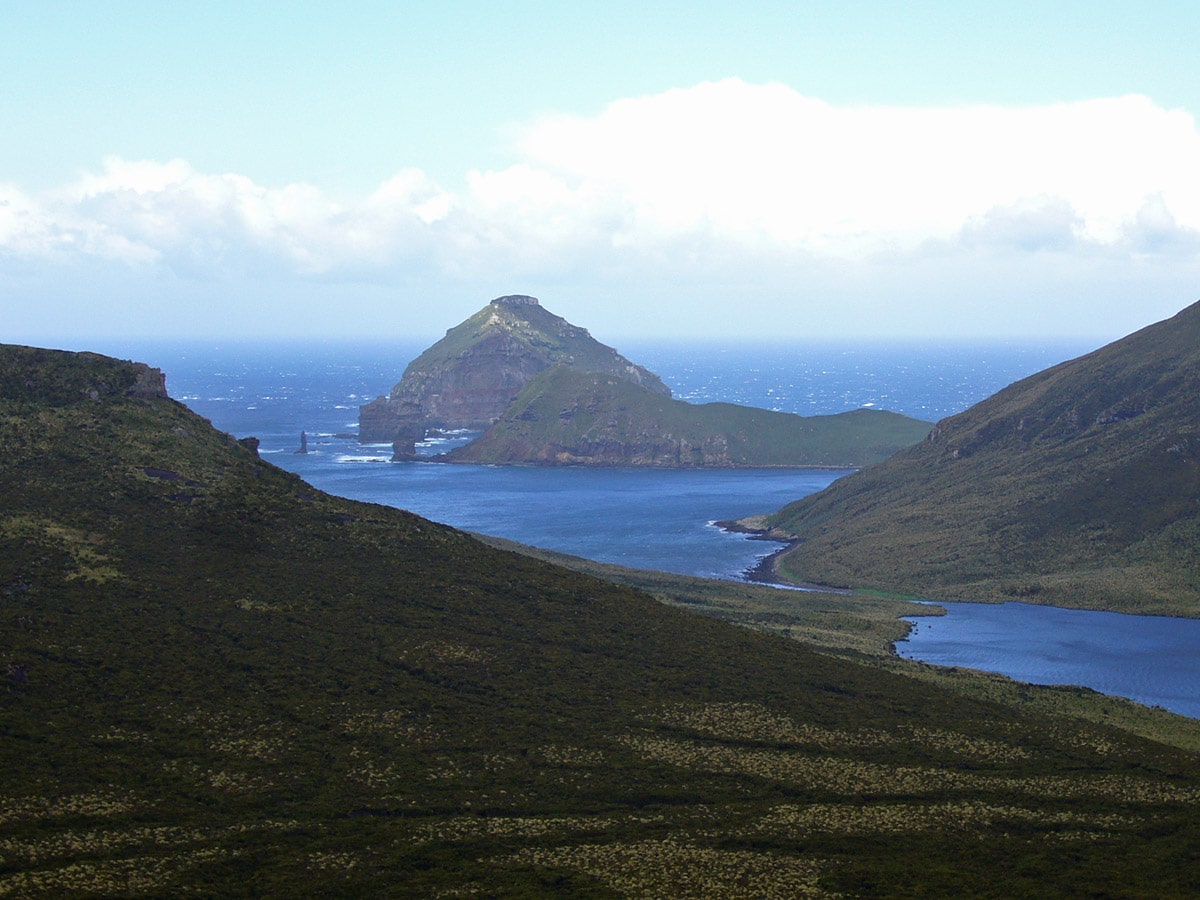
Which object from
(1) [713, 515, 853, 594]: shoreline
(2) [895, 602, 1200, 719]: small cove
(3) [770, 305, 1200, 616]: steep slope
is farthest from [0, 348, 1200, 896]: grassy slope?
(3) [770, 305, 1200, 616]: steep slope

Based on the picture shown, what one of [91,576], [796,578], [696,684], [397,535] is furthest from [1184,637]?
[91,576]

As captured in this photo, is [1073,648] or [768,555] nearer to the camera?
[1073,648]

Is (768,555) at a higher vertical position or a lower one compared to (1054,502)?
lower

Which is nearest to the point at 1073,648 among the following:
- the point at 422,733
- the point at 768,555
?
the point at 768,555

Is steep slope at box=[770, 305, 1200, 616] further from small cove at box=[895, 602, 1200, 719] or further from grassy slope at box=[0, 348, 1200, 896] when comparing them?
grassy slope at box=[0, 348, 1200, 896]

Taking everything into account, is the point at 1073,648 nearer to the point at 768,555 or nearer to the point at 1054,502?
the point at 1054,502

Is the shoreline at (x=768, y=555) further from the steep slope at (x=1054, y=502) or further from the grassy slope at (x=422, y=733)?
the grassy slope at (x=422, y=733)
